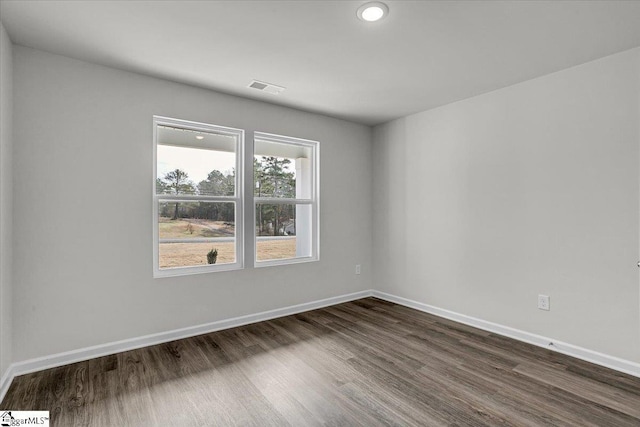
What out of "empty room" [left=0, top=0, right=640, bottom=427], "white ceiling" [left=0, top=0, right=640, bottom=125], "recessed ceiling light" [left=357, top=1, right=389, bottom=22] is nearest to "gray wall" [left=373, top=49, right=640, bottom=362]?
"empty room" [left=0, top=0, right=640, bottom=427]

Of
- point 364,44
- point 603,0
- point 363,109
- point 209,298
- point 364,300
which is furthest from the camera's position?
point 364,300

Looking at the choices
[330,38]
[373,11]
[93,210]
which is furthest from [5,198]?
[373,11]

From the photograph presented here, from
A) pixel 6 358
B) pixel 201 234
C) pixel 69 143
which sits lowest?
pixel 6 358

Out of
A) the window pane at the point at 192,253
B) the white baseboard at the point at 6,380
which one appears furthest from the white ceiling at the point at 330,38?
the white baseboard at the point at 6,380

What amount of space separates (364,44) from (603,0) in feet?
4.62

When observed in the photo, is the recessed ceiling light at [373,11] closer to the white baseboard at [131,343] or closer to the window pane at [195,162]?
the window pane at [195,162]

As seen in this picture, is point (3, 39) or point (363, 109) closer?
point (3, 39)

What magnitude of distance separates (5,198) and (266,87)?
2193mm

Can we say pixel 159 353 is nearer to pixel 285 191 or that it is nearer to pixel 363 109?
pixel 285 191

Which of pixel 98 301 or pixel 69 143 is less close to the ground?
pixel 69 143

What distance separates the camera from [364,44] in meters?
2.37

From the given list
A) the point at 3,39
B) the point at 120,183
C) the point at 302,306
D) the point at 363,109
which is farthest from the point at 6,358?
the point at 363,109

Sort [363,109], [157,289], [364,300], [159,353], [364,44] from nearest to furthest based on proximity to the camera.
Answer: [364,44] → [159,353] → [157,289] → [363,109] → [364,300]

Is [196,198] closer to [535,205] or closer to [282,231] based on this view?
[282,231]
